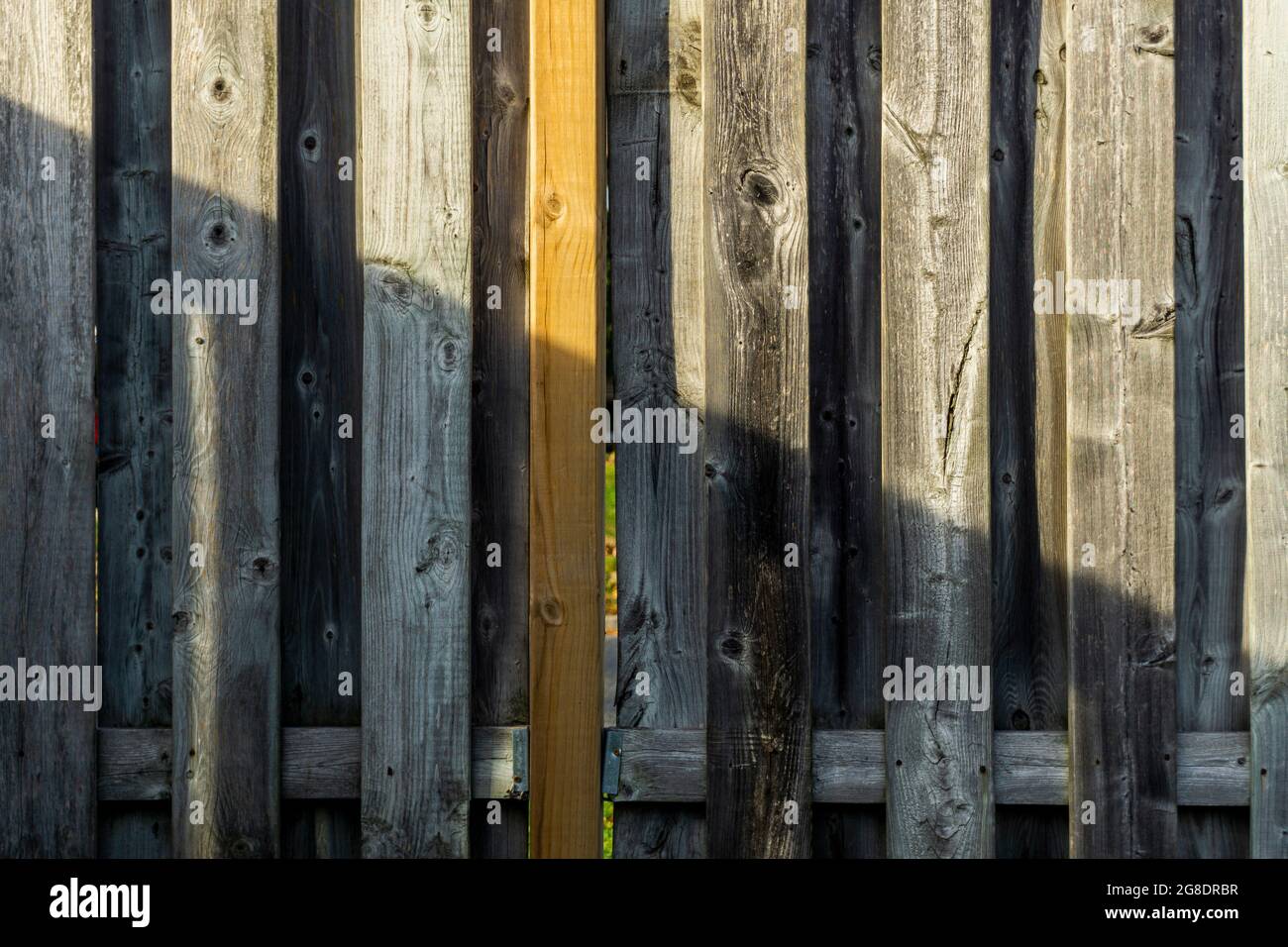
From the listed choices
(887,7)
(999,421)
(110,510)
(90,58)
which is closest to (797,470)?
(999,421)

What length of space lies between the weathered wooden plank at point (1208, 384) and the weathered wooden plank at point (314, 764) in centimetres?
182

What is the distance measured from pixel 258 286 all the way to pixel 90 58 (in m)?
0.75

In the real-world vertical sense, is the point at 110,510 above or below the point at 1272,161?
below

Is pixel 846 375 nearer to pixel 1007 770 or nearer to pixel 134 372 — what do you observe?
pixel 1007 770

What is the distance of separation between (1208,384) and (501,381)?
1924 millimetres

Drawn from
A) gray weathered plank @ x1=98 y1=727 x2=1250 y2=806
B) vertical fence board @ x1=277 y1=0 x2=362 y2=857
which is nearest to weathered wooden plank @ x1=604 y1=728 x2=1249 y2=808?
gray weathered plank @ x1=98 y1=727 x2=1250 y2=806

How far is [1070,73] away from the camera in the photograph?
2582mm

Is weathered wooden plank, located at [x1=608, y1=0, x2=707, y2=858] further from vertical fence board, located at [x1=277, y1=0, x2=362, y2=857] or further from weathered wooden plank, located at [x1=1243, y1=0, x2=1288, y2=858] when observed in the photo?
weathered wooden plank, located at [x1=1243, y1=0, x2=1288, y2=858]

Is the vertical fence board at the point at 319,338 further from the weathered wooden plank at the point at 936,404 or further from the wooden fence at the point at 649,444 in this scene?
the weathered wooden plank at the point at 936,404

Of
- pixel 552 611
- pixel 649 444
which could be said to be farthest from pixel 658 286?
pixel 552 611

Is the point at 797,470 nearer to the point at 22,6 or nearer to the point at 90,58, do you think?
the point at 90,58

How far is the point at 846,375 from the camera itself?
2.69 meters

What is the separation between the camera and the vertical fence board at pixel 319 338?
2730mm

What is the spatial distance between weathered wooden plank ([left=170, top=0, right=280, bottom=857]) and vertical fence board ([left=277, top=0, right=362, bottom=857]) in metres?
0.11
